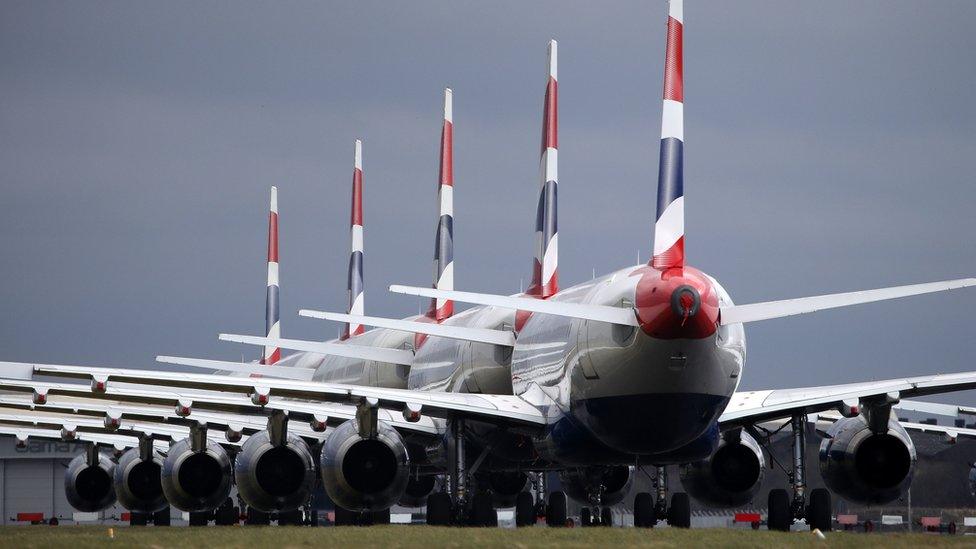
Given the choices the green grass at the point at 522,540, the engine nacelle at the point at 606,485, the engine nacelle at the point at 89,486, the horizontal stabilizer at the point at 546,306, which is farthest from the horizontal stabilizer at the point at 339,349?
the green grass at the point at 522,540

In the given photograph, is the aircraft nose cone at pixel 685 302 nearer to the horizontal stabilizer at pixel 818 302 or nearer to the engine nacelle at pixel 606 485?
the horizontal stabilizer at pixel 818 302

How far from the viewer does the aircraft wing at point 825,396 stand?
2770cm

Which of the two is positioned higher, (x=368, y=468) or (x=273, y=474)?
(x=368, y=468)

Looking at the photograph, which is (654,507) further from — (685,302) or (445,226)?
(445,226)

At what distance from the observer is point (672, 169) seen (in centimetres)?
2684

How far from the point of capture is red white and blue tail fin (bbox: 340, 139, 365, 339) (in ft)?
211

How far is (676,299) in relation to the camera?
81.3ft

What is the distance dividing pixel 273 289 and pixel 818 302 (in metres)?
54.4

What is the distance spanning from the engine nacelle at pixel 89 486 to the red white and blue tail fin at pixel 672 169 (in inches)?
1155

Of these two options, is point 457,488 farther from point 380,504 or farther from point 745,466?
point 745,466

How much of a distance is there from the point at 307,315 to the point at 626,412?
466 inches

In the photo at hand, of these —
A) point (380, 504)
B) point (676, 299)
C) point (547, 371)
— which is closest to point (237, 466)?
point (380, 504)

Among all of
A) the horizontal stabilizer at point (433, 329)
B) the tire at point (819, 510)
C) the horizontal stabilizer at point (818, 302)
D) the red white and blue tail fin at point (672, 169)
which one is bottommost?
the tire at point (819, 510)

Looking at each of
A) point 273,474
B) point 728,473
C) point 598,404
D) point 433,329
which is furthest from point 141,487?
point 598,404
